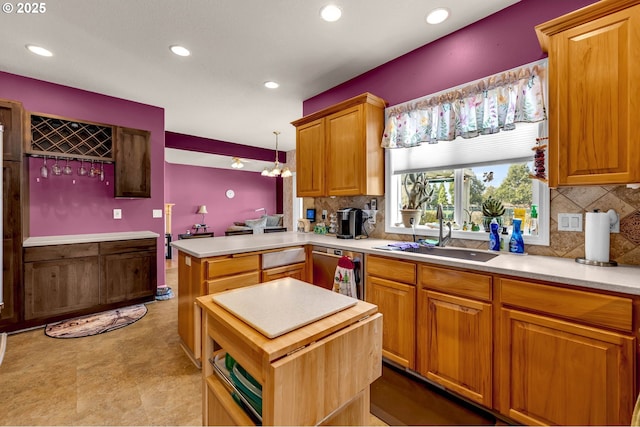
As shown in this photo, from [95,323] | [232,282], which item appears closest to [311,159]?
[232,282]

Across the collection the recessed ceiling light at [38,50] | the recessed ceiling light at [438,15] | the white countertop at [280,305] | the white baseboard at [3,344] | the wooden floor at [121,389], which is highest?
the recessed ceiling light at [38,50]

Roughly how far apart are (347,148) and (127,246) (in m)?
2.88

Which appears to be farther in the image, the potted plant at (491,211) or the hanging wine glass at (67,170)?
the hanging wine glass at (67,170)

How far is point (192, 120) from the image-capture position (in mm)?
4598

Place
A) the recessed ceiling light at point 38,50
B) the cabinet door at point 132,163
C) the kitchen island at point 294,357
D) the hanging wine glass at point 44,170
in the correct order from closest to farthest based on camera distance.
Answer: the kitchen island at point 294,357 → the recessed ceiling light at point 38,50 → the hanging wine glass at point 44,170 → the cabinet door at point 132,163

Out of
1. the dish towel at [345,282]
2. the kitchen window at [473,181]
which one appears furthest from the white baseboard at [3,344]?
the kitchen window at [473,181]

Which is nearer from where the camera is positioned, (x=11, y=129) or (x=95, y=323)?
(x=11, y=129)

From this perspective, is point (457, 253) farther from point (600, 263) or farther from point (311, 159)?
point (311, 159)

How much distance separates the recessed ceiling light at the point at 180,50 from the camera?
2.51 meters

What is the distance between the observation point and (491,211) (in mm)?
2146

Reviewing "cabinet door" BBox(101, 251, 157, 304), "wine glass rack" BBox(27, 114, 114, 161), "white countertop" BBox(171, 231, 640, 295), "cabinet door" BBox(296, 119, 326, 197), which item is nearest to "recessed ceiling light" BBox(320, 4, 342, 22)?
"cabinet door" BBox(296, 119, 326, 197)

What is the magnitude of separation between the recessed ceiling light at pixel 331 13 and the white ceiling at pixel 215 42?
4 cm

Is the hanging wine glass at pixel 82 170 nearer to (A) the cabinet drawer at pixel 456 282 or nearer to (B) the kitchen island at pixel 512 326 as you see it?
(B) the kitchen island at pixel 512 326

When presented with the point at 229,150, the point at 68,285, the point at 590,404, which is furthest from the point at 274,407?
the point at 229,150
